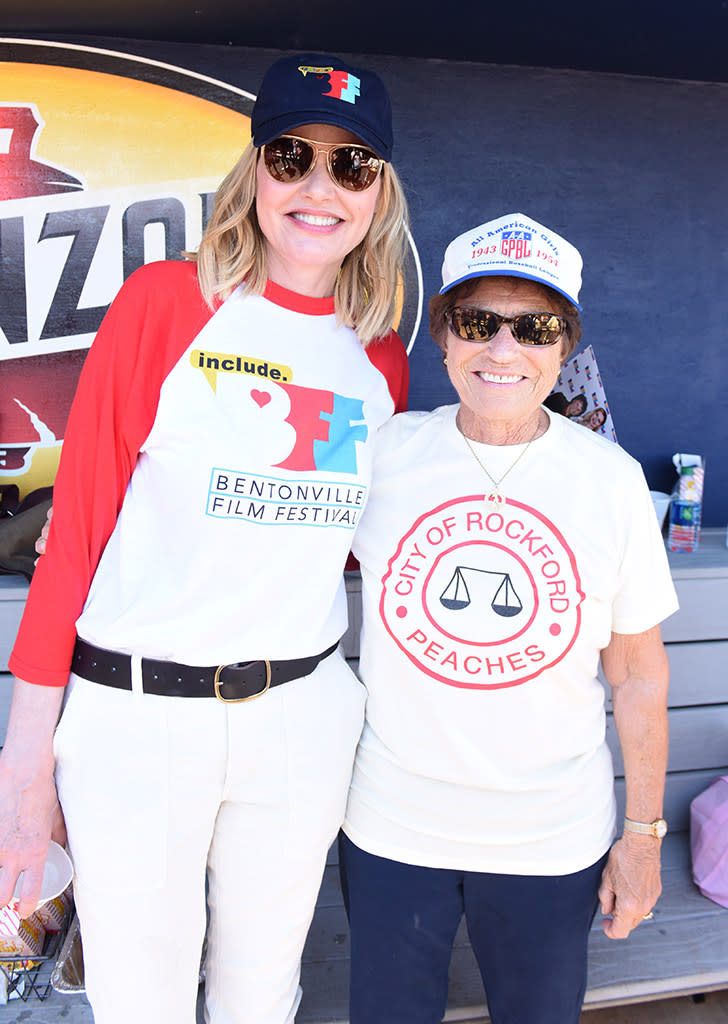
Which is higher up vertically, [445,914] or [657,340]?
[657,340]

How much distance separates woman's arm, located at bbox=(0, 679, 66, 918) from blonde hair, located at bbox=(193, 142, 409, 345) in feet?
2.42

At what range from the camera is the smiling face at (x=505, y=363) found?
126 centimetres

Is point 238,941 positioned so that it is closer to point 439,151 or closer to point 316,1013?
point 316,1013

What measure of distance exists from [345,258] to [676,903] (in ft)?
6.67

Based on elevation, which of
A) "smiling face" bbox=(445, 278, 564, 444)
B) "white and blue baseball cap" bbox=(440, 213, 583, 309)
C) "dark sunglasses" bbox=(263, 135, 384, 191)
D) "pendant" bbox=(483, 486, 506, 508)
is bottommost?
"pendant" bbox=(483, 486, 506, 508)

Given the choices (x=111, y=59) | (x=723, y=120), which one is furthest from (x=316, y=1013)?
(x=723, y=120)

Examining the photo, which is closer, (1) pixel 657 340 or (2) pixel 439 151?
(2) pixel 439 151

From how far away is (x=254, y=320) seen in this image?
1.27 meters

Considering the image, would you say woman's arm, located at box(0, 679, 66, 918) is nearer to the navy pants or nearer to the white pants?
the white pants

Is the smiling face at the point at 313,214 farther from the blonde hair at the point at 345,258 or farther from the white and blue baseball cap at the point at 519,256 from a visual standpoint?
the white and blue baseball cap at the point at 519,256

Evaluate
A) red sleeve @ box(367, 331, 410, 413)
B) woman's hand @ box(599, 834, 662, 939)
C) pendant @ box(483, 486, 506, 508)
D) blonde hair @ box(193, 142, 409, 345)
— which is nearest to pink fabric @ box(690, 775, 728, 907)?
woman's hand @ box(599, 834, 662, 939)

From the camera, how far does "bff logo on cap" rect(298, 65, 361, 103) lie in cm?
121

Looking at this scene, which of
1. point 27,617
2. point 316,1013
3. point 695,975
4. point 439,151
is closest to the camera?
point 27,617

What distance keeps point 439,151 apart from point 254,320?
1.57 m
